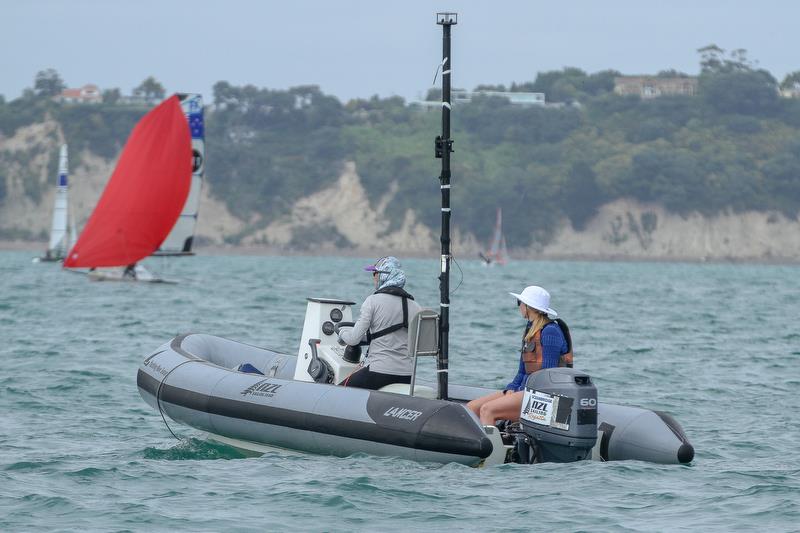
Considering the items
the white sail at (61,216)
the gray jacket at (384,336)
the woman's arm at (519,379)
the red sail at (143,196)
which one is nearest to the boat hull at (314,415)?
the gray jacket at (384,336)

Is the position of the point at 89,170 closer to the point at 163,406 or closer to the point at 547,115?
the point at 547,115

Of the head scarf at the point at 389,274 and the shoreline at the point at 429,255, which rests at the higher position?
the head scarf at the point at 389,274

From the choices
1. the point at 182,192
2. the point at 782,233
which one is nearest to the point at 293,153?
the point at 782,233

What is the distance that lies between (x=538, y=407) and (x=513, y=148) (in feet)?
449

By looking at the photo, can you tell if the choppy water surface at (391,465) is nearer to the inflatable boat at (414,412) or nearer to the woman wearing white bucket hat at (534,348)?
the inflatable boat at (414,412)

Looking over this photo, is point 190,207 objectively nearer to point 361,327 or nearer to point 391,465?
point 361,327

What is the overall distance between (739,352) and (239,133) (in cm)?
12548

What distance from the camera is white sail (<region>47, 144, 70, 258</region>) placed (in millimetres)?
64375

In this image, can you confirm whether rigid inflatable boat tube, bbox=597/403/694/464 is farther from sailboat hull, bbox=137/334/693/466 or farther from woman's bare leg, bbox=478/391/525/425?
woman's bare leg, bbox=478/391/525/425

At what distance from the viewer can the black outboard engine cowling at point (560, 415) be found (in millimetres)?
10305

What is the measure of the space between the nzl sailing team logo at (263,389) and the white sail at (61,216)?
53310 millimetres

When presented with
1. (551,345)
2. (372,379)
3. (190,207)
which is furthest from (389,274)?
(190,207)

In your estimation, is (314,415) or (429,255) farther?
(429,255)

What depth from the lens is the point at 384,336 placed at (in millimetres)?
11312
